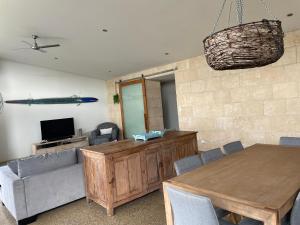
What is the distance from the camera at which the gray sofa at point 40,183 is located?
285cm

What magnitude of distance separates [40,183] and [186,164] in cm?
196

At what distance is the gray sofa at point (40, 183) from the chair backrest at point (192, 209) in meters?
2.07

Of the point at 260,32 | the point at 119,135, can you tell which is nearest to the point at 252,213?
the point at 260,32

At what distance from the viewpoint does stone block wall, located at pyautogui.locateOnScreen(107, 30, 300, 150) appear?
4078 mm

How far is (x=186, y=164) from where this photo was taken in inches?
87.0

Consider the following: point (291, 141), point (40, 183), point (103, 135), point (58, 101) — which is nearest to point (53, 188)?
point (40, 183)

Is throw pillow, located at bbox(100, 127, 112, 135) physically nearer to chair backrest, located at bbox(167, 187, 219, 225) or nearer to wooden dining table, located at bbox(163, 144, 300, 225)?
wooden dining table, located at bbox(163, 144, 300, 225)

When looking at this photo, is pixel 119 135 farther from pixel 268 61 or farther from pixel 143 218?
pixel 268 61

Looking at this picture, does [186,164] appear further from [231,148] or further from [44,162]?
[44,162]

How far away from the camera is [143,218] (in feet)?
9.18

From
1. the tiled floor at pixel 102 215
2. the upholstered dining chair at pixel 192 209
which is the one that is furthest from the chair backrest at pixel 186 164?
the tiled floor at pixel 102 215

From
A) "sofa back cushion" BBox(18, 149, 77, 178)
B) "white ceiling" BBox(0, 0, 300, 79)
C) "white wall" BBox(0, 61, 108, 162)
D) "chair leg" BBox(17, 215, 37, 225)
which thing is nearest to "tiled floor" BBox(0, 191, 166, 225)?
"chair leg" BBox(17, 215, 37, 225)

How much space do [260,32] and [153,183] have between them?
2.49 m

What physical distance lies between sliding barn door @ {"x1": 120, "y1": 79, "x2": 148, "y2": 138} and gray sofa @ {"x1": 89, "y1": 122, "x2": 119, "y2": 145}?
Result: 386 millimetres
